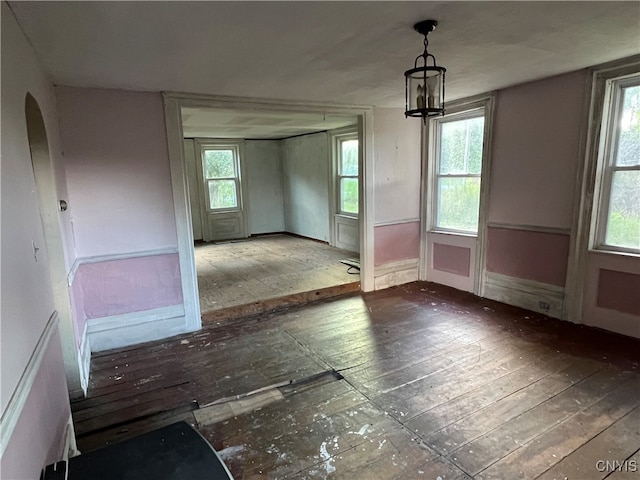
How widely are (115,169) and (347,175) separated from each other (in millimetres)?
4211

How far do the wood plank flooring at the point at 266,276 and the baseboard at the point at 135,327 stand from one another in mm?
338

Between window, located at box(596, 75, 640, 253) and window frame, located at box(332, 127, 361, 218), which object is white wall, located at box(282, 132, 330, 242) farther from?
window, located at box(596, 75, 640, 253)

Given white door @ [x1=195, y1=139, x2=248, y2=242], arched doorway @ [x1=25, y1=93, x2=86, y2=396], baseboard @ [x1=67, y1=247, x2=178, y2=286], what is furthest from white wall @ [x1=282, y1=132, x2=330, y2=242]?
arched doorway @ [x1=25, y1=93, x2=86, y2=396]

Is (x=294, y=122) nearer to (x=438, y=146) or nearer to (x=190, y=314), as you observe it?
(x=438, y=146)

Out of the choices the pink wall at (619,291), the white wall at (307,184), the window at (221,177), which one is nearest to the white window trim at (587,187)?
the pink wall at (619,291)

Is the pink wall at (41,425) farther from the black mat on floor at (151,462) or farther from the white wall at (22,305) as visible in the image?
the black mat on floor at (151,462)

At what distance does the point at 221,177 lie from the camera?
8117 millimetres

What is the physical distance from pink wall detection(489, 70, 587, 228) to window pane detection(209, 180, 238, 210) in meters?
5.72

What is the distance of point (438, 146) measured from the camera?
4656 mm

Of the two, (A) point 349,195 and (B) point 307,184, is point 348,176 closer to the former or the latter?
(A) point 349,195

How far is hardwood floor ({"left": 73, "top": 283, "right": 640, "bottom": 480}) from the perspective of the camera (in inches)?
76.1

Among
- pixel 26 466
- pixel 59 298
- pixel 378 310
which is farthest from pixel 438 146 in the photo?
pixel 26 466

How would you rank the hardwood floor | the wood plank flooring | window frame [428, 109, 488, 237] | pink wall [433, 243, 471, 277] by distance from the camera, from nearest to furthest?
the hardwood floor → window frame [428, 109, 488, 237] → the wood plank flooring → pink wall [433, 243, 471, 277]

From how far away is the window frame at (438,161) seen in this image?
4113mm
